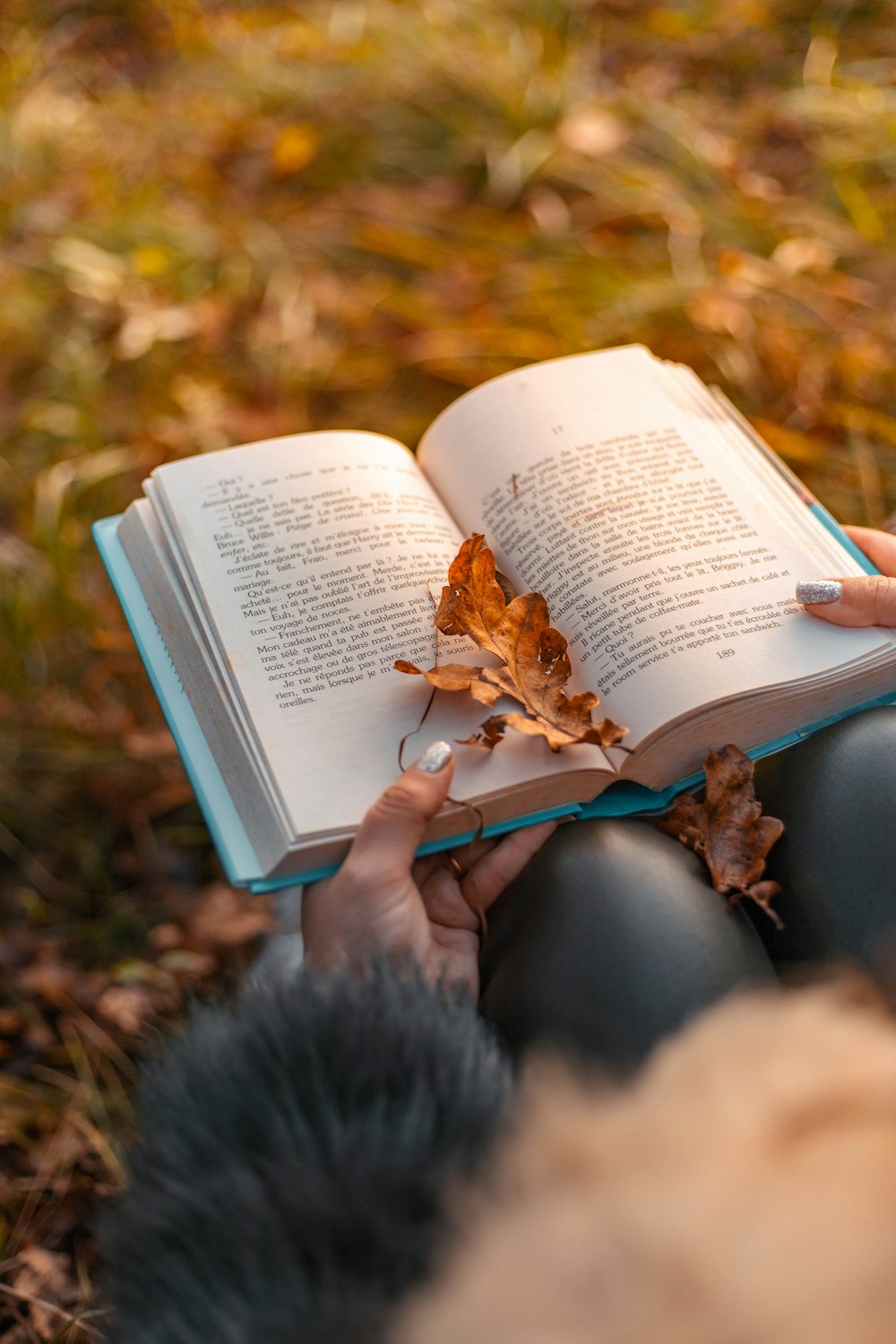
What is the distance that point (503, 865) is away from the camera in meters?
1.29

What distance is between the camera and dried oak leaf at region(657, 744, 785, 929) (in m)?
1.21

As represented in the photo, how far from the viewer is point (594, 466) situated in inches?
58.4

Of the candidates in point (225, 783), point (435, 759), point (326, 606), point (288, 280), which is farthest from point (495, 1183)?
point (288, 280)

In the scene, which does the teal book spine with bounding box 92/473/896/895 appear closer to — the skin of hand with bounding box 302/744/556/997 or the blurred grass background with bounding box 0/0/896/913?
the skin of hand with bounding box 302/744/556/997

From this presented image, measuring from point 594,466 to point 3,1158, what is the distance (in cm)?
153

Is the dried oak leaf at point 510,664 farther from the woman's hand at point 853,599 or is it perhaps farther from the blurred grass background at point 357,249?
the blurred grass background at point 357,249

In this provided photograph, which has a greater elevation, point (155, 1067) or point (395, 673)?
point (395, 673)

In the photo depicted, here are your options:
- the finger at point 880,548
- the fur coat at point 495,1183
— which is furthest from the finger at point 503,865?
the finger at point 880,548

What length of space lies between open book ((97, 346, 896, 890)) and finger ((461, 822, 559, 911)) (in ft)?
0.14

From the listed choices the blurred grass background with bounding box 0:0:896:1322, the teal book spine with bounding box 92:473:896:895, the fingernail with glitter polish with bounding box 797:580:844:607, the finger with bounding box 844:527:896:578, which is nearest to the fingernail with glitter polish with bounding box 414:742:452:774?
the teal book spine with bounding box 92:473:896:895

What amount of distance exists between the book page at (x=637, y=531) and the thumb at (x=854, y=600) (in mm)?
19

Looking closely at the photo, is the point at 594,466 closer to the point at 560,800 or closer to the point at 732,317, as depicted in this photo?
the point at 560,800

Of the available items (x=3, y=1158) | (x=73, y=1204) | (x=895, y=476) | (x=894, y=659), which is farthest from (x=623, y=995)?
(x=895, y=476)

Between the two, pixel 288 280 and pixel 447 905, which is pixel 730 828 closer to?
pixel 447 905
